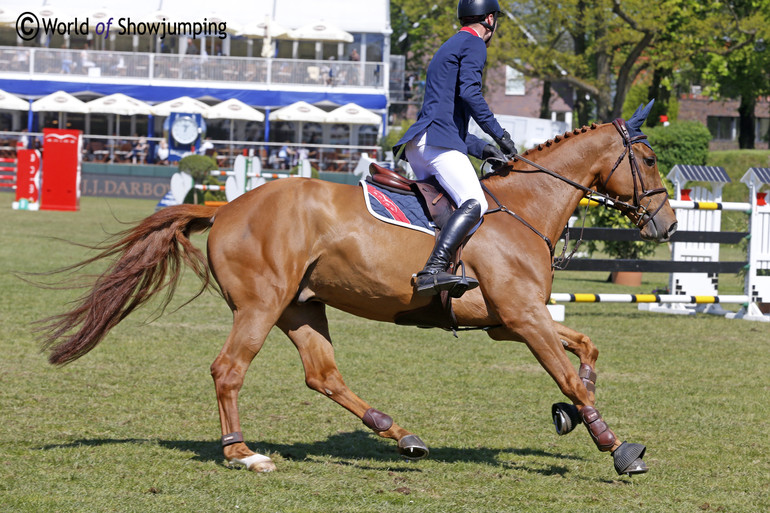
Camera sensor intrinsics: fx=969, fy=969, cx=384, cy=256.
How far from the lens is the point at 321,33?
1738 inches

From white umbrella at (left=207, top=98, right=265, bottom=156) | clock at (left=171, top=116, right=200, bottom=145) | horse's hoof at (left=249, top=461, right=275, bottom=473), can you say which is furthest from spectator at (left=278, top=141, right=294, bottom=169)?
horse's hoof at (left=249, top=461, right=275, bottom=473)

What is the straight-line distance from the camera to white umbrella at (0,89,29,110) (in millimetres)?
40531

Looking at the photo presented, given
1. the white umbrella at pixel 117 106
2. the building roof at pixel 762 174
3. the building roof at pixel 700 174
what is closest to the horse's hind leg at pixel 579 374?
the building roof at pixel 762 174

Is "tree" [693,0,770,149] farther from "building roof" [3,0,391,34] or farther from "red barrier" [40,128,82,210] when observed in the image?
"red barrier" [40,128,82,210]

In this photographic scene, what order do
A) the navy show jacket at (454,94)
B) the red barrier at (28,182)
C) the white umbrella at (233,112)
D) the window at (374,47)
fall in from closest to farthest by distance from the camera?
the navy show jacket at (454,94) → the red barrier at (28,182) → the white umbrella at (233,112) → the window at (374,47)

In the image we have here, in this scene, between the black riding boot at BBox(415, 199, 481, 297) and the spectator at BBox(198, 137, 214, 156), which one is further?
the spectator at BBox(198, 137, 214, 156)

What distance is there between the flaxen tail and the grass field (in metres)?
0.65

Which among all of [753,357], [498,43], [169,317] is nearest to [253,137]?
[498,43]

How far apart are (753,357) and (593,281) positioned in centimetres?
762

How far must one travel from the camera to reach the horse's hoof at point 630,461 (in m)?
5.34

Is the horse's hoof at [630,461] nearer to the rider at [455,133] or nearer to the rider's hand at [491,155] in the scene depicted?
the rider at [455,133]

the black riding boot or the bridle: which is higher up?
the bridle

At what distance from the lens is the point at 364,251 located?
5785mm

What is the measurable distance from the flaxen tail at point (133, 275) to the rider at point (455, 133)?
144 centimetres
